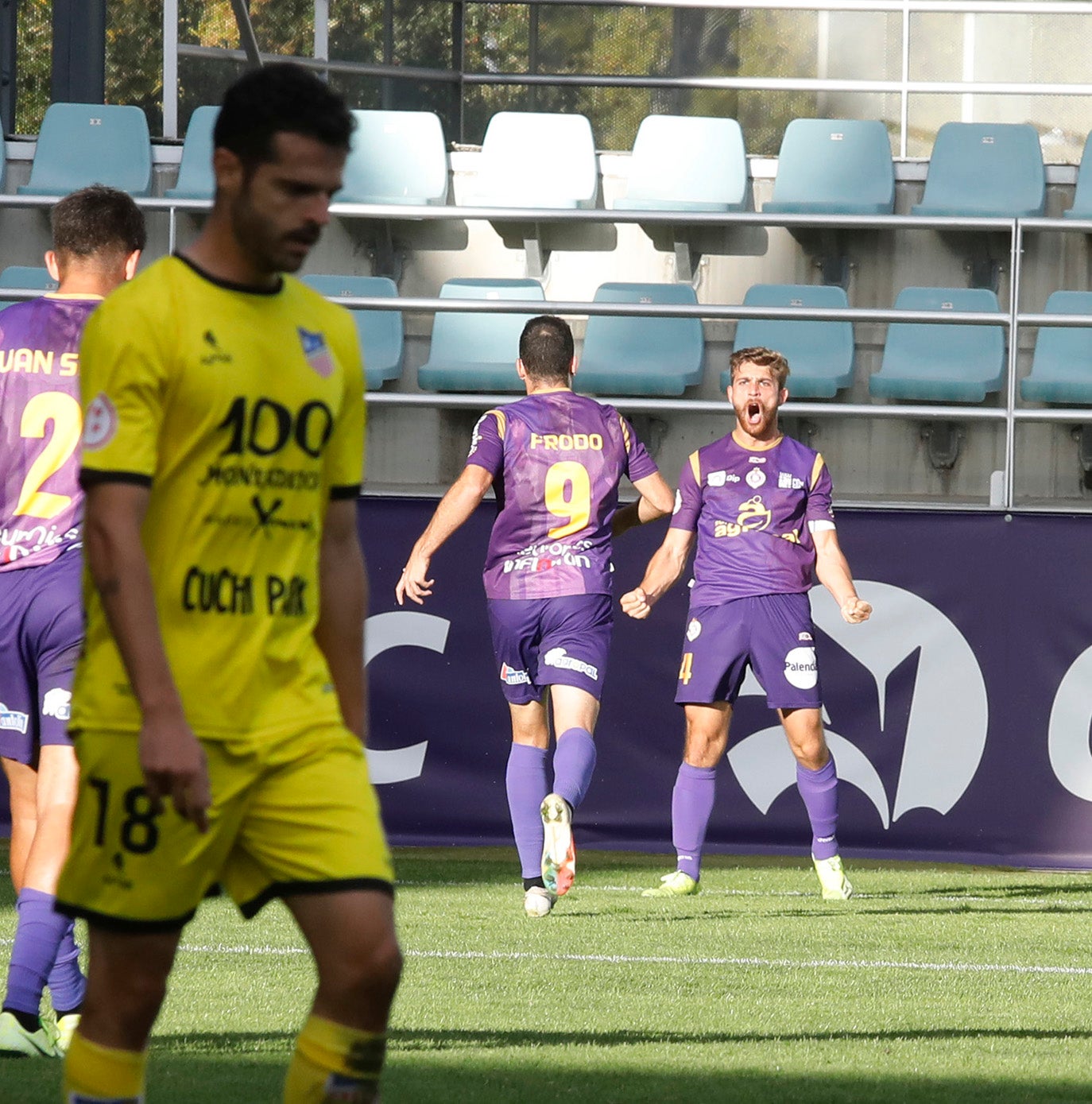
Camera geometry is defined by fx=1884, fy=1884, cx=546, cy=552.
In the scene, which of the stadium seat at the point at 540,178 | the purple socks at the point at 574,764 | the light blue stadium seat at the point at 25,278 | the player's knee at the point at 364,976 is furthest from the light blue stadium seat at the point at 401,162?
the player's knee at the point at 364,976

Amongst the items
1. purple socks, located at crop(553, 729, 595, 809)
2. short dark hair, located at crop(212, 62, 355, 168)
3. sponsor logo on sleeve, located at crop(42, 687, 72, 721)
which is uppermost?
short dark hair, located at crop(212, 62, 355, 168)

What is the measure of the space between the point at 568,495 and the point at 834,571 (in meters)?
1.21

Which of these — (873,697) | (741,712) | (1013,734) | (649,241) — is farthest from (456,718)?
(649,241)

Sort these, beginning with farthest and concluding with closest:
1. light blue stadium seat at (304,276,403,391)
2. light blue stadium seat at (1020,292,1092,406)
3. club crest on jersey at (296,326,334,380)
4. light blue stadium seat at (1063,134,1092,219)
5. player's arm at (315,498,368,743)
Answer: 1. light blue stadium seat at (1063,134,1092,219)
2. light blue stadium seat at (304,276,403,391)
3. light blue stadium seat at (1020,292,1092,406)
4. player's arm at (315,498,368,743)
5. club crest on jersey at (296,326,334,380)

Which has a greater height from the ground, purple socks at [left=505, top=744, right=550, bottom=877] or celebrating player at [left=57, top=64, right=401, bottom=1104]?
celebrating player at [left=57, top=64, right=401, bottom=1104]

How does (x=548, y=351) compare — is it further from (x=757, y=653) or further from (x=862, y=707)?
(x=862, y=707)

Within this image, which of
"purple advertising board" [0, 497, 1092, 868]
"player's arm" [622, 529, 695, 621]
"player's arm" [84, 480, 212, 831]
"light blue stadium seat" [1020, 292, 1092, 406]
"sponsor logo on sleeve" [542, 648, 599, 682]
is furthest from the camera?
"light blue stadium seat" [1020, 292, 1092, 406]

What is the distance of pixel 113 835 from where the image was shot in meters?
2.62

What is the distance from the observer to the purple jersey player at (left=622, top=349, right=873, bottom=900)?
756 centimetres

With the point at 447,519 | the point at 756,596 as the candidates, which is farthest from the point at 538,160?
the point at 447,519

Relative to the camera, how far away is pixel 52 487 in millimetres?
4254

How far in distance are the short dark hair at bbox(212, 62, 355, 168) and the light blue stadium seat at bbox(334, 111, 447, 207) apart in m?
8.45

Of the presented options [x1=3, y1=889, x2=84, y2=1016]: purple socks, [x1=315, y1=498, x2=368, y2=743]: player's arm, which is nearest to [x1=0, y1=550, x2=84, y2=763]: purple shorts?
[x1=3, y1=889, x2=84, y2=1016]: purple socks

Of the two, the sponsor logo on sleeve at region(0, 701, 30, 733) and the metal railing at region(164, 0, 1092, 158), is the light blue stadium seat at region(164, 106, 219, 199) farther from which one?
the sponsor logo on sleeve at region(0, 701, 30, 733)
